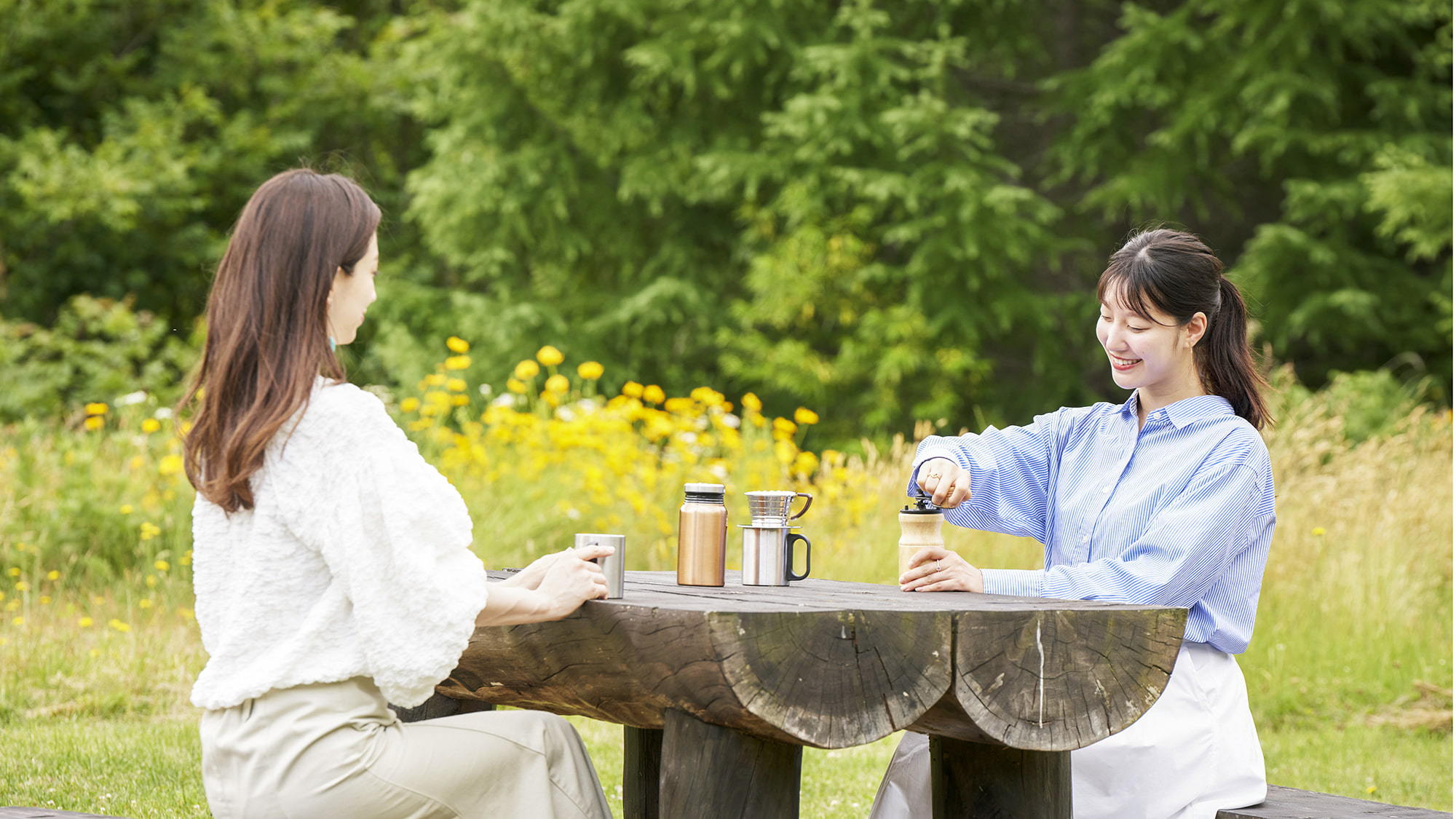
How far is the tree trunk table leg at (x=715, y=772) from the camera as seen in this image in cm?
246

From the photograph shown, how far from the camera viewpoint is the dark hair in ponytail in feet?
10.1

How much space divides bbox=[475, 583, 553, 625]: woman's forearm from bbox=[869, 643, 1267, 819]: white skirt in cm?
106

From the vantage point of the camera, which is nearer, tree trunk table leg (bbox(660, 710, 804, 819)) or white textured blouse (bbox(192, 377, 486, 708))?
white textured blouse (bbox(192, 377, 486, 708))

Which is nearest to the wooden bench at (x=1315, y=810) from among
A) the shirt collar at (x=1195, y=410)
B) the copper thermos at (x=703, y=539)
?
the shirt collar at (x=1195, y=410)

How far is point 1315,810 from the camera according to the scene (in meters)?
2.90

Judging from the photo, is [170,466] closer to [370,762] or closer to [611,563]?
[611,563]

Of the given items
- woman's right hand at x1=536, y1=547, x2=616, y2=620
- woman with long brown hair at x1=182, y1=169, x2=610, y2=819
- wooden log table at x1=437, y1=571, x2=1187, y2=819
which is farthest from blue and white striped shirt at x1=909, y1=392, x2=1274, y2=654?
→ woman with long brown hair at x1=182, y1=169, x2=610, y2=819

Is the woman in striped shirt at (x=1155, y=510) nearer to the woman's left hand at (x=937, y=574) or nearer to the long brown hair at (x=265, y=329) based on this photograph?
the woman's left hand at (x=937, y=574)

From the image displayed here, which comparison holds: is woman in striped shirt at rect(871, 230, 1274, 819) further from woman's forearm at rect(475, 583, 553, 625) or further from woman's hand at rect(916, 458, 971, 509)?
woman's forearm at rect(475, 583, 553, 625)

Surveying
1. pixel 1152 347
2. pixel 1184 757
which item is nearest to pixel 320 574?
pixel 1184 757

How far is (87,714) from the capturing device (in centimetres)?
531

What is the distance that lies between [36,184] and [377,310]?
3.33 meters

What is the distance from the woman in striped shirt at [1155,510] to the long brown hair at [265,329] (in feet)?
4.10

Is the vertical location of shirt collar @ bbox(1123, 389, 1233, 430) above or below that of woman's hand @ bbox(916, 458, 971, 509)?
above
